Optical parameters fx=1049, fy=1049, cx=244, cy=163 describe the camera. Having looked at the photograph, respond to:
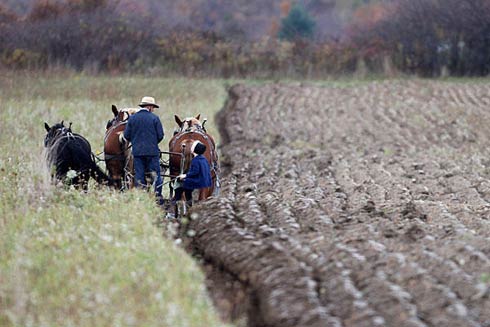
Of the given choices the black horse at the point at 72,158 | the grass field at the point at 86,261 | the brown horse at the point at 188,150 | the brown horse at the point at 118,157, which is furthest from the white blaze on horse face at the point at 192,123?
the grass field at the point at 86,261

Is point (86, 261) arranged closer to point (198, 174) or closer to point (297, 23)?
point (198, 174)

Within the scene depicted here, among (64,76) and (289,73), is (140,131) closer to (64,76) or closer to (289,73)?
(64,76)

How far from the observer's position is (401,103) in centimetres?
3797

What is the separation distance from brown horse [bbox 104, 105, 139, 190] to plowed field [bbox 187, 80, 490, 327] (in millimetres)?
1647

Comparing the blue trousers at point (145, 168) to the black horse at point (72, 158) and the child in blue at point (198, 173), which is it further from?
the child in blue at point (198, 173)

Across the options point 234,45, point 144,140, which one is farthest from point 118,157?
point 234,45

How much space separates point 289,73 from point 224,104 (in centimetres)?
1415

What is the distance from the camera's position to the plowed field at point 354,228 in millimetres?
9172

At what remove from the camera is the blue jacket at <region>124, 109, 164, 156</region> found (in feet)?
50.7

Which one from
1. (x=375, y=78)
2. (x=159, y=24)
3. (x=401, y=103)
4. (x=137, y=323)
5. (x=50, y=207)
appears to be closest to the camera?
(x=137, y=323)

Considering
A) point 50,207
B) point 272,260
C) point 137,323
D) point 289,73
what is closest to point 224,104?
point 289,73

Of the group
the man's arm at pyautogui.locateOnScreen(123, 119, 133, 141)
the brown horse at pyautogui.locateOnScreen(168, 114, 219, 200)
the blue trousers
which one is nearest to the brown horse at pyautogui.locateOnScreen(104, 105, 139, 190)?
the blue trousers

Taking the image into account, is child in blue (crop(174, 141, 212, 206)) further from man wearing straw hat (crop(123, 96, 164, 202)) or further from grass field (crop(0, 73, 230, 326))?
grass field (crop(0, 73, 230, 326))

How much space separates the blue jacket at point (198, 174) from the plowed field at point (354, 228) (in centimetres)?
36
